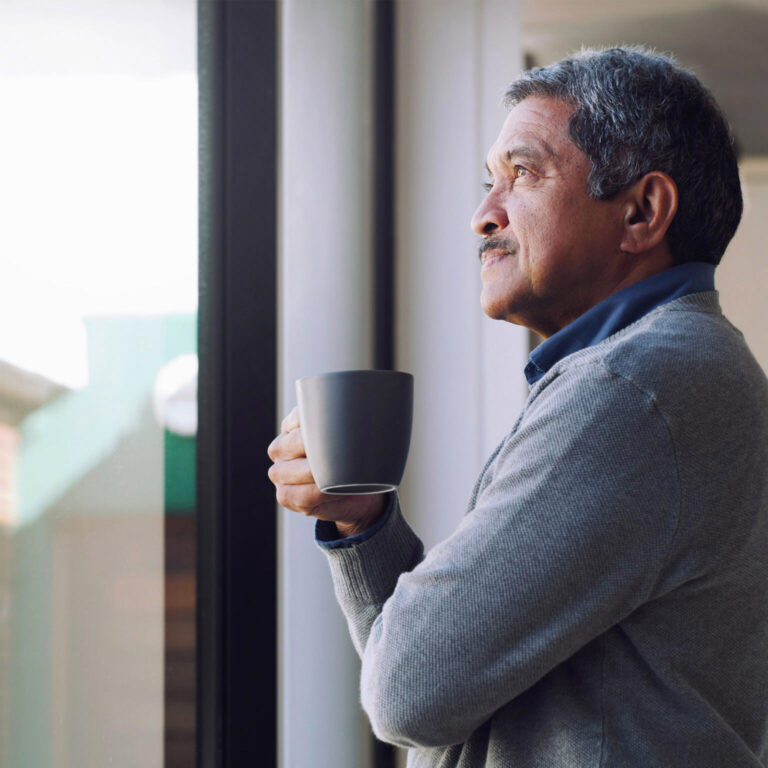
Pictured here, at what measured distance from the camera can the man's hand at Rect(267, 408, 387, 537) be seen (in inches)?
32.9

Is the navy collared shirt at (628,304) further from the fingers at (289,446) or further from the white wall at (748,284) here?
the white wall at (748,284)

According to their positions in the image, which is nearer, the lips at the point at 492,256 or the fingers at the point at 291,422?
the fingers at the point at 291,422

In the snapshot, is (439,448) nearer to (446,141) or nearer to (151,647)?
(446,141)

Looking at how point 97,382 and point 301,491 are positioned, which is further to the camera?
point 97,382

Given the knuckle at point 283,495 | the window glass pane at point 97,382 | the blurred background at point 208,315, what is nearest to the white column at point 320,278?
the blurred background at point 208,315

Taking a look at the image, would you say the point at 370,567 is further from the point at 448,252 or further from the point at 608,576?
the point at 448,252

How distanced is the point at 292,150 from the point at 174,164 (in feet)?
0.67

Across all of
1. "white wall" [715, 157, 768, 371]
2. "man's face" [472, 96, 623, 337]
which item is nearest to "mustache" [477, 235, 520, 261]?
"man's face" [472, 96, 623, 337]

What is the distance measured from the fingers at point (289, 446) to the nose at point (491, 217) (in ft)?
0.95

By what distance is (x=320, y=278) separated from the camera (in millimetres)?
1473

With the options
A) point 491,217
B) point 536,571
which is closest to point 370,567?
point 536,571

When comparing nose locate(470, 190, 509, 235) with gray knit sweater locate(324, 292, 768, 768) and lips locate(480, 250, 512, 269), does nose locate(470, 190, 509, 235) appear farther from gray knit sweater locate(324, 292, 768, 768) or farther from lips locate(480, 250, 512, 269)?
gray knit sweater locate(324, 292, 768, 768)

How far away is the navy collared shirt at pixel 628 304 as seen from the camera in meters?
0.84

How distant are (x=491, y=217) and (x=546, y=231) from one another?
0.07m
